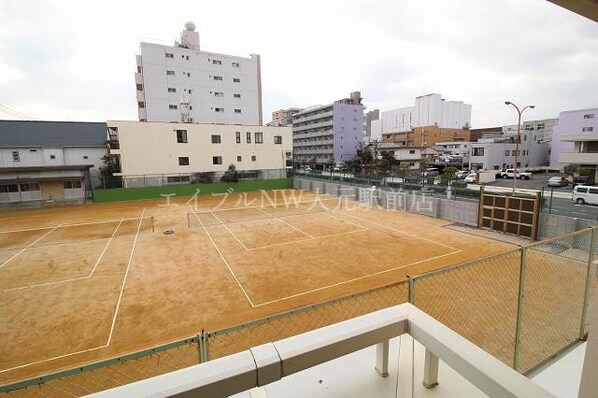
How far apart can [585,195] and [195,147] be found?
110ft

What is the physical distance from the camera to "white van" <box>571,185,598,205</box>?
19719 millimetres

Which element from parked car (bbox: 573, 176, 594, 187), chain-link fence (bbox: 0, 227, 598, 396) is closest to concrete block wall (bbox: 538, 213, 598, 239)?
chain-link fence (bbox: 0, 227, 598, 396)

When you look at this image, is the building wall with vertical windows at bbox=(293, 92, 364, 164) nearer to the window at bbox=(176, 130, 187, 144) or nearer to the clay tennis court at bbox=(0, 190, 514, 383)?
the window at bbox=(176, 130, 187, 144)

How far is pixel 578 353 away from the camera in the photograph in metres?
4.40

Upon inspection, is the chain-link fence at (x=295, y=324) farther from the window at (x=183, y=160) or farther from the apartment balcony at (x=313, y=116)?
the apartment balcony at (x=313, y=116)

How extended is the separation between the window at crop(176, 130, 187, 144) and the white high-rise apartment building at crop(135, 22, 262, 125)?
386 inches

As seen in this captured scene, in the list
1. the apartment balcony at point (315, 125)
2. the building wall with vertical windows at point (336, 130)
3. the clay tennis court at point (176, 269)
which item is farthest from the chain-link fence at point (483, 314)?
the apartment balcony at point (315, 125)

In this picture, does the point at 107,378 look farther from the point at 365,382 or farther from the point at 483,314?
the point at 483,314

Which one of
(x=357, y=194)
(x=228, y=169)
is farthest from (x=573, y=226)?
(x=228, y=169)

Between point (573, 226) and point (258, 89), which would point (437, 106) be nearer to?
point (258, 89)

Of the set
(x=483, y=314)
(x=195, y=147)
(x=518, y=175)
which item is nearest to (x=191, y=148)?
(x=195, y=147)

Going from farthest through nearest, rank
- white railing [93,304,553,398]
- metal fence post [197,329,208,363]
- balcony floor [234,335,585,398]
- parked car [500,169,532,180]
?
parked car [500,169,532,180]
metal fence post [197,329,208,363]
balcony floor [234,335,585,398]
white railing [93,304,553,398]

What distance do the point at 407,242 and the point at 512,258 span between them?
4160 mm

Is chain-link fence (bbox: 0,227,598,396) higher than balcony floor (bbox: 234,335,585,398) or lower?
lower
